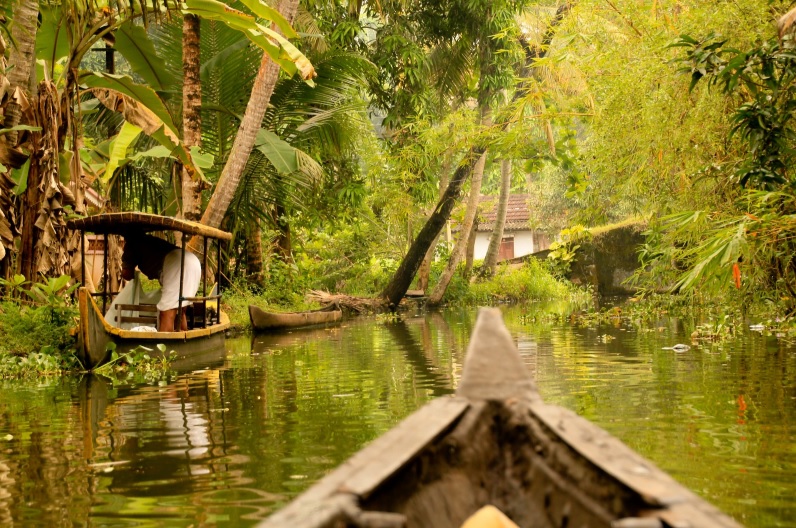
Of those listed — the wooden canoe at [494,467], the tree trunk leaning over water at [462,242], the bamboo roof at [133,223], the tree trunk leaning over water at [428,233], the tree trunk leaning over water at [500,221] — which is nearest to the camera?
the wooden canoe at [494,467]

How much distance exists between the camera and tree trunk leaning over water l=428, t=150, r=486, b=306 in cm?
2369

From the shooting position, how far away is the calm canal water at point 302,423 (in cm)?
421

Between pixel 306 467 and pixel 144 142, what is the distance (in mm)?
13058

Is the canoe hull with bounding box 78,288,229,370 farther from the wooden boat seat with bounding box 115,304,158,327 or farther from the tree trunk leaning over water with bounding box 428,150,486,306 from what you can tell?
the tree trunk leaning over water with bounding box 428,150,486,306

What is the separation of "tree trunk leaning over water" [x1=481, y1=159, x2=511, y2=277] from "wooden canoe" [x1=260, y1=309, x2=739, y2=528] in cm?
2285

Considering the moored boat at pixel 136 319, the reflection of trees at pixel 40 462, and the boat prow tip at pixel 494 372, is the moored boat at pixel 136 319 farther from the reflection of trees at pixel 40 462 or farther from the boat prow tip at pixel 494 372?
the boat prow tip at pixel 494 372

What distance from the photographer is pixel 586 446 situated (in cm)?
293

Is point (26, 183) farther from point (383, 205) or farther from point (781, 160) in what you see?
point (383, 205)

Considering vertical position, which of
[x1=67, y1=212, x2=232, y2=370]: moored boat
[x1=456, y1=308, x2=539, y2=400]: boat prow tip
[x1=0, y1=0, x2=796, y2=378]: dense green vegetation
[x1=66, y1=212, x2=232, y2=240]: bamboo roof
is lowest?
[x1=456, y1=308, x2=539, y2=400]: boat prow tip

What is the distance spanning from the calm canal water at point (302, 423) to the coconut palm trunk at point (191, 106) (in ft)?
10.5

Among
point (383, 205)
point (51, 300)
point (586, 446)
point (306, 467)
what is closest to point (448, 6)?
point (383, 205)

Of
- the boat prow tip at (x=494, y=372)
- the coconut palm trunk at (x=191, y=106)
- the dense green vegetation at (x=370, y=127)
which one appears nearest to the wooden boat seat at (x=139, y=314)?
the dense green vegetation at (x=370, y=127)

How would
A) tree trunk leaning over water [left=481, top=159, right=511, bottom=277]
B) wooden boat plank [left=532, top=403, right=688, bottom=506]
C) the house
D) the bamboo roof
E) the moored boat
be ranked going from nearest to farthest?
wooden boat plank [left=532, top=403, right=688, bottom=506]
the moored boat
the bamboo roof
tree trunk leaning over water [left=481, top=159, right=511, bottom=277]
the house

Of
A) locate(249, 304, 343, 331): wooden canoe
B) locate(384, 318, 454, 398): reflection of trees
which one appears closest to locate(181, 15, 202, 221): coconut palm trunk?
locate(249, 304, 343, 331): wooden canoe
